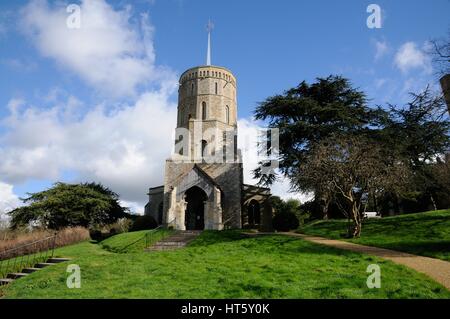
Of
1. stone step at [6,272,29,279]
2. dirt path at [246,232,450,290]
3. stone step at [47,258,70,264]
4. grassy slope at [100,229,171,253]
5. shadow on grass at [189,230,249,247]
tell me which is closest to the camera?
dirt path at [246,232,450,290]

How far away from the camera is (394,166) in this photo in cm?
1769

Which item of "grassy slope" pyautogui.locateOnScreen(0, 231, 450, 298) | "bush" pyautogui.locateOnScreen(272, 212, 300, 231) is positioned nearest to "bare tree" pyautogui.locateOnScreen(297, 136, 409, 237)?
"grassy slope" pyautogui.locateOnScreen(0, 231, 450, 298)

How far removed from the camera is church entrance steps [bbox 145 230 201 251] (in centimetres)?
1753

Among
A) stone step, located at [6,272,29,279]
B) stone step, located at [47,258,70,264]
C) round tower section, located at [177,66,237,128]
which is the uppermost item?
round tower section, located at [177,66,237,128]

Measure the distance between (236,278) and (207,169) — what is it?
22468 millimetres

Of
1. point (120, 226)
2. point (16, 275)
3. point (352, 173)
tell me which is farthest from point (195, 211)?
point (16, 275)

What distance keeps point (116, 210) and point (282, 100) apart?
21473 millimetres

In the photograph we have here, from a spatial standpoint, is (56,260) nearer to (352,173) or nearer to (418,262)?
(418,262)

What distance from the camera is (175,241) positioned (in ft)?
61.0

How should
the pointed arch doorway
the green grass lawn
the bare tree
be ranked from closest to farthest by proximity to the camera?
the green grass lawn < the bare tree < the pointed arch doorway

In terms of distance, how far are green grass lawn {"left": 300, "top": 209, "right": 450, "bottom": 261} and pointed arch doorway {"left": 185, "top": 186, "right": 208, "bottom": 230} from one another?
488 inches

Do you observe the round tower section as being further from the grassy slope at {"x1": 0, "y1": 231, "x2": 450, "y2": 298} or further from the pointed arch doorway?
the grassy slope at {"x1": 0, "y1": 231, "x2": 450, "y2": 298}

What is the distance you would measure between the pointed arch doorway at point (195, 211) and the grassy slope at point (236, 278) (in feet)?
57.0
